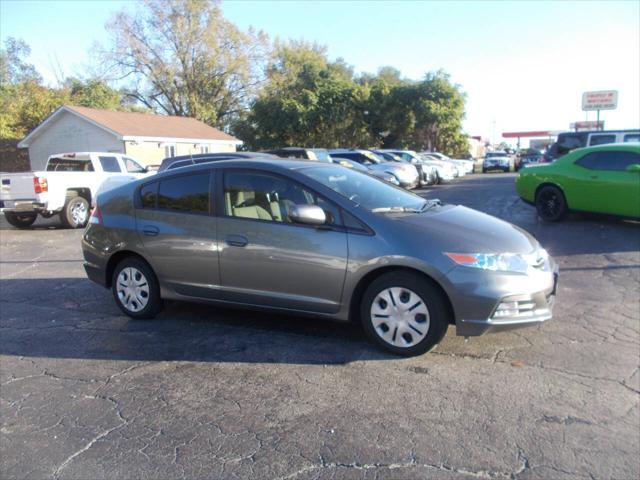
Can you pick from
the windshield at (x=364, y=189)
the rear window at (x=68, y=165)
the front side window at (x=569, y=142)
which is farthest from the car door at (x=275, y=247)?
the front side window at (x=569, y=142)

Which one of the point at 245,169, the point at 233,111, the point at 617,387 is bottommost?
the point at 617,387

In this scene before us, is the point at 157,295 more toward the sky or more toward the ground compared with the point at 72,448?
more toward the sky

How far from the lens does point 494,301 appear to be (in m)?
4.14

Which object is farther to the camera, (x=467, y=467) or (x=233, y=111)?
(x=233, y=111)

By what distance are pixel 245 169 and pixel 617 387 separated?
11.6ft

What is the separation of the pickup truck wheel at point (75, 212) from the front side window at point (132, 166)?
2.12 metres

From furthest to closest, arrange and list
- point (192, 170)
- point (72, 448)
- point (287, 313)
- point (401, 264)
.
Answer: point (192, 170) < point (287, 313) < point (401, 264) < point (72, 448)

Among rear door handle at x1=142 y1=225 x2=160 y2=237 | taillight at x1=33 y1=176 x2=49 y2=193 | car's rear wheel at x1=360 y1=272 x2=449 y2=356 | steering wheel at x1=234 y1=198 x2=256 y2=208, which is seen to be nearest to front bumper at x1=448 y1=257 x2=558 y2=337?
car's rear wheel at x1=360 y1=272 x2=449 y2=356

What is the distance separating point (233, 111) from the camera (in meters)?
47.8

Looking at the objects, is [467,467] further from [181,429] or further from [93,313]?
[93,313]

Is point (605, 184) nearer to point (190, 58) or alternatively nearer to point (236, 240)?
point (236, 240)

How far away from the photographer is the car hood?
4.27 m

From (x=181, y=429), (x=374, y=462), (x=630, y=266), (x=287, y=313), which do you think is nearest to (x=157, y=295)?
(x=287, y=313)

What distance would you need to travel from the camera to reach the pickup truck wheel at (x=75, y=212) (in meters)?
13.2
